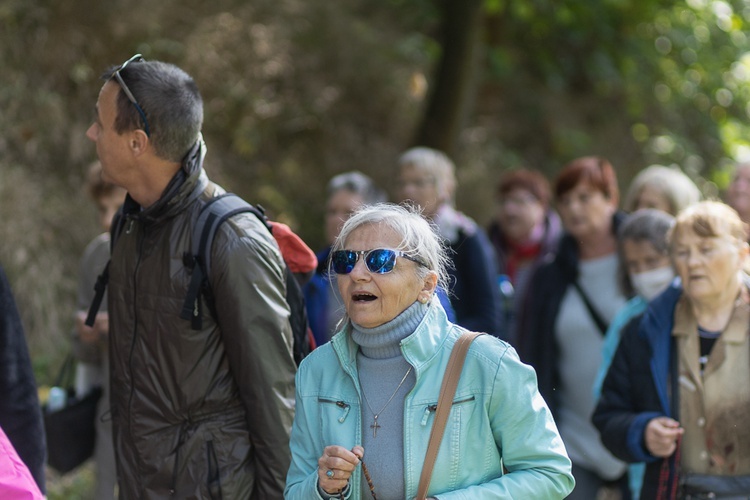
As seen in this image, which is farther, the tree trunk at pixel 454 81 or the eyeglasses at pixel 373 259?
the tree trunk at pixel 454 81

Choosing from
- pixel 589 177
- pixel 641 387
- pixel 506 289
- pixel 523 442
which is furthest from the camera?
pixel 506 289

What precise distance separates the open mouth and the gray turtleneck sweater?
85 millimetres

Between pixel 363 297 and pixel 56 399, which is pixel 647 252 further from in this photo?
pixel 56 399

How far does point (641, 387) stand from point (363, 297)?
175cm

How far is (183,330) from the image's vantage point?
3439 millimetres

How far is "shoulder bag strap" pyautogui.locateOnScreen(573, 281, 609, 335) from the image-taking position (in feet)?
18.2

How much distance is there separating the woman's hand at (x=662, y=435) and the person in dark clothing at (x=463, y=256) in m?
1.87

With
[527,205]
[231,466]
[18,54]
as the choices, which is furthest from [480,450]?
[18,54]

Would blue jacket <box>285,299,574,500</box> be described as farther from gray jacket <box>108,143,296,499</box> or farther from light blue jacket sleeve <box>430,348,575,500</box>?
gray jacket <box>108,143,296,499</box>

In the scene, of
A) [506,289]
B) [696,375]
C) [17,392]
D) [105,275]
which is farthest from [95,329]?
[506,289]

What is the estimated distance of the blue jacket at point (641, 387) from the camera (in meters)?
4.08

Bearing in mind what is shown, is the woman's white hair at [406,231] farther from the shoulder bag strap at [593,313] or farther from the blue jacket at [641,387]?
the shoulder bag strap at [593,313]

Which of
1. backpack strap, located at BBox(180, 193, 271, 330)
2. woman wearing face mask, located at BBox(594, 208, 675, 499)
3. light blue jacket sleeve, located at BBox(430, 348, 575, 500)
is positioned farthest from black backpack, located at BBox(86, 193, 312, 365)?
woman wearing face mask, located at BBox(594, 208, 675, 499)

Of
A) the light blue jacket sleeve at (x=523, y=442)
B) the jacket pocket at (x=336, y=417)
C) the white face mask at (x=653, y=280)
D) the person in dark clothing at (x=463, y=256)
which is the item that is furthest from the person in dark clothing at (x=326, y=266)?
the light blue jacket sleeve at (x=523, y=442)
